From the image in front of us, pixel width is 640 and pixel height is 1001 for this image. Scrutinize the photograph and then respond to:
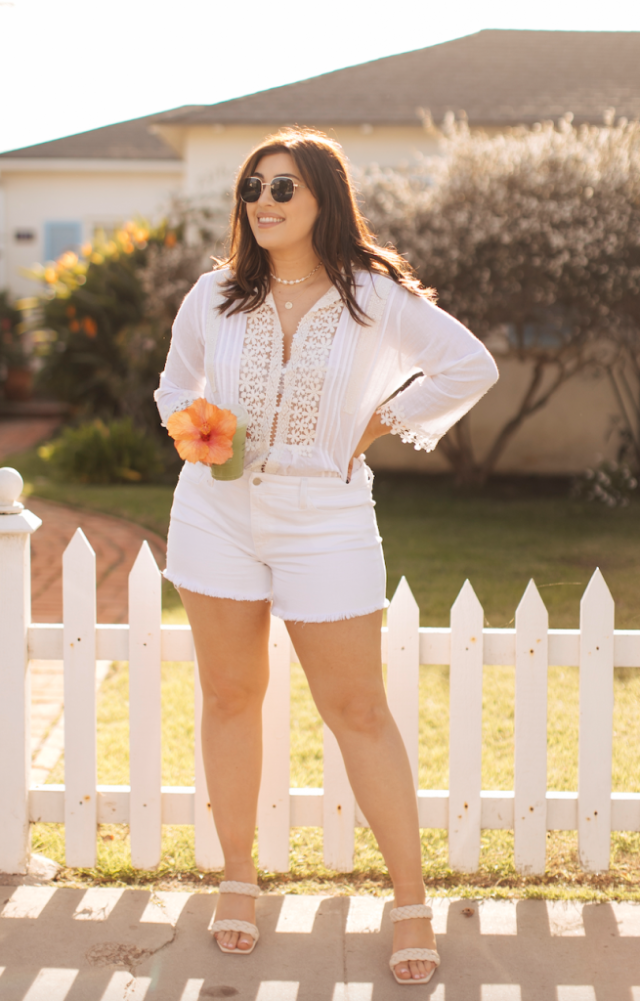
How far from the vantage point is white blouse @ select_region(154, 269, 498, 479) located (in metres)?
2.09

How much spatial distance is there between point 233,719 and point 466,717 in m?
0.64

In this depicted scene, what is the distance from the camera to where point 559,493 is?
9.62 m

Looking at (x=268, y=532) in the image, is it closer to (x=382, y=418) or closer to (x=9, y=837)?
(x=382, y=418)

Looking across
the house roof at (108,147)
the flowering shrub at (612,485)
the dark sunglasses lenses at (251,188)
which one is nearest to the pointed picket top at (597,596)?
the dark sunglasses lenses at (251,188)

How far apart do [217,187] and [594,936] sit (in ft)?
36.6

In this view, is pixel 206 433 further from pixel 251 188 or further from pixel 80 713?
pixel 80 713

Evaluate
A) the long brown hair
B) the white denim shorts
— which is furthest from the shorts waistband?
the long brown hair

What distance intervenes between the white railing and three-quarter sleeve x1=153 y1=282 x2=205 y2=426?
44 cm

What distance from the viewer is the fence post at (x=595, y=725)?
2.46m

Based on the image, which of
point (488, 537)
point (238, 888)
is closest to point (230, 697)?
point (238, 888)

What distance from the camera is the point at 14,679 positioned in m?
2.54

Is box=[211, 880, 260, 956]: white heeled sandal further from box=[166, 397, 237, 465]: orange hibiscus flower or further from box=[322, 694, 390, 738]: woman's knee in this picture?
box=[166, 397, 237, 465]: orange hibiscus flower

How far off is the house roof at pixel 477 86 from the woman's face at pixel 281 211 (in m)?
10.4

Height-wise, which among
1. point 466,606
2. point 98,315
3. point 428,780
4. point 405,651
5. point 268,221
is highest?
point 268,221
